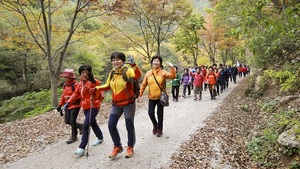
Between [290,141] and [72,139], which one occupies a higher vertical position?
[290,141]

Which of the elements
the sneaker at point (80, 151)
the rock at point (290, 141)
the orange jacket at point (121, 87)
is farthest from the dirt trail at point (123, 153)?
the rock at point (290, 141)

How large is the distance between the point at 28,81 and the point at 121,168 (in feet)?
66.4

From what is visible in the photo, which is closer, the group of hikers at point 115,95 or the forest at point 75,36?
the group of hikers at point 115,95

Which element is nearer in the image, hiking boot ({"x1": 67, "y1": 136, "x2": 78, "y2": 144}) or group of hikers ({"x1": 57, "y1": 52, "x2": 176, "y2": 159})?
group of hikers ({"x1": 57, "y1": 52, "x2": 176, "y2": 159})

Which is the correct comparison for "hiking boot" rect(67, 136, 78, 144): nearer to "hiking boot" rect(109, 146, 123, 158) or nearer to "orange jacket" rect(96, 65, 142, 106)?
"hiking boot" rect(109, 146, 123, 158)

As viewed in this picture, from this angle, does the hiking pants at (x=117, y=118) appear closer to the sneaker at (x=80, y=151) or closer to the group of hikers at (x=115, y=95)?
the group of hikers at (x=115, y=95)

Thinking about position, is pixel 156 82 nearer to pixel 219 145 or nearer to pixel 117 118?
pixel 117 118

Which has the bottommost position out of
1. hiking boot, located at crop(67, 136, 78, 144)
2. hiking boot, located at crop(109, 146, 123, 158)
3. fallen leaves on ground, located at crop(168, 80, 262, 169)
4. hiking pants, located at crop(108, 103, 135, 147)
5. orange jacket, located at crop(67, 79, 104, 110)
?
fallen leaves on ground, located at crop(168, 80, 262, 169)

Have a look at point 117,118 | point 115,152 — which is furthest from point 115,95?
point 115,152

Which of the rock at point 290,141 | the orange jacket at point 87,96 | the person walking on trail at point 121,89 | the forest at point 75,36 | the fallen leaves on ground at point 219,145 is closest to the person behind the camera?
the person walking on trail at point 121,89

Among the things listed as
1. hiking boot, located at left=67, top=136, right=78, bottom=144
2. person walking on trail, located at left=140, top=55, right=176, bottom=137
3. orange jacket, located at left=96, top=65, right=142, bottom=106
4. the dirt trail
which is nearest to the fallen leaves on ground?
the dirt trail

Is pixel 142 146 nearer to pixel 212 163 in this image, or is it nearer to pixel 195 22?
pixel 212 163

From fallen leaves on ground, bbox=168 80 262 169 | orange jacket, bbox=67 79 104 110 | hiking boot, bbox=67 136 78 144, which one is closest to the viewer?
fallen leaves on ground, bbox=168 80 262 169

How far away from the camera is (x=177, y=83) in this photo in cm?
1165
